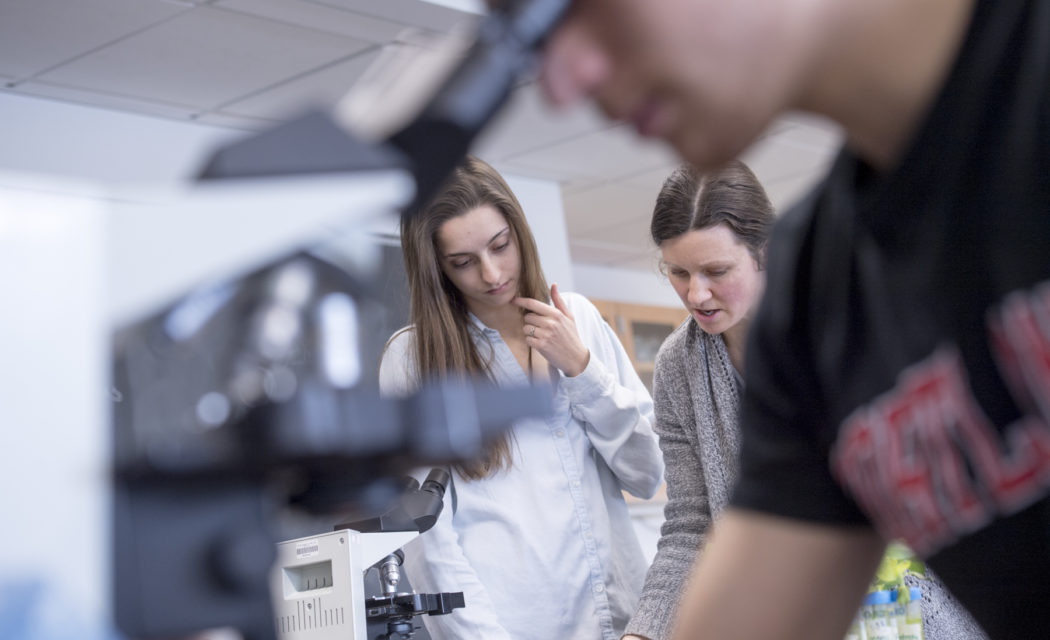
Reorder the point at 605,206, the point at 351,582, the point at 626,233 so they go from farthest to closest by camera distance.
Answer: the point at 626,233 < the point at 605,206 < the point at 351,582

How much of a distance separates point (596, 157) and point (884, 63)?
12.5 ft

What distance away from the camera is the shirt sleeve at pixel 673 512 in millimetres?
1627

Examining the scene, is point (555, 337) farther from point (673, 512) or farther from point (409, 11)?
point (409, 11)

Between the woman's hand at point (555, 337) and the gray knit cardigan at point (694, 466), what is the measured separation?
152 millimetres

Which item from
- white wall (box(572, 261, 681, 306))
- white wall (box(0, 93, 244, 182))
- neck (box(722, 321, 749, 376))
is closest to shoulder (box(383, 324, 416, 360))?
neck (box(722, 321, 749, 376))

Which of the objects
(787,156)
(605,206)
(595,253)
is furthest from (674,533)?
(595,253)

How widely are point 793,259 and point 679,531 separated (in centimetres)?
124

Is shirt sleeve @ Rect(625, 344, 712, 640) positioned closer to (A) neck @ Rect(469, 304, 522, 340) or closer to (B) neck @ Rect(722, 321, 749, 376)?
(B) neck @ Rect(722, 321, 749, 376)

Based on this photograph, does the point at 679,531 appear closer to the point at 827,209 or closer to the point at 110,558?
the point at 827,209

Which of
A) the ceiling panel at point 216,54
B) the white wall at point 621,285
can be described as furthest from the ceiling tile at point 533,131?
the white wall at point 621,285

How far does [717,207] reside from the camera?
1.79m

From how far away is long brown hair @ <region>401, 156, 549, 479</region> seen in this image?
188 cm

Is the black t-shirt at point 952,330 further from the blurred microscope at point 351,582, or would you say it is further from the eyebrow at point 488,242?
the eyebrow at point 488,242

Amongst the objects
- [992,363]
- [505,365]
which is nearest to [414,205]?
[992,363]
